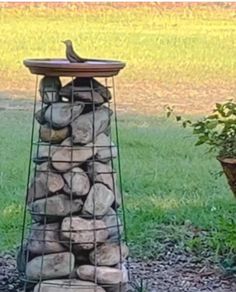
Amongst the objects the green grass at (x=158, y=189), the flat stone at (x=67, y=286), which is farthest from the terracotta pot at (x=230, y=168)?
the flat stone at (x=67, y=286)

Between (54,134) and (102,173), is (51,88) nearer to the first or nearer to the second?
(54,134)

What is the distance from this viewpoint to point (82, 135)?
9.72 ft

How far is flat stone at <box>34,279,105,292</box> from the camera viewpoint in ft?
9.73

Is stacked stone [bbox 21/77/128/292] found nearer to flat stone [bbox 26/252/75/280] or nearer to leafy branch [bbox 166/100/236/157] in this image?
flat stone [bbox 26/252/75/280]

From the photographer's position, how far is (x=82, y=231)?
9.73 ft

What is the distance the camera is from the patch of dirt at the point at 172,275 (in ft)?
10.9

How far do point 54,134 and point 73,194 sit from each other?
8.3 inches

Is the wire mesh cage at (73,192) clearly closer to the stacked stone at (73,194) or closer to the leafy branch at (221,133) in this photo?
the stacked stone at (73,194)

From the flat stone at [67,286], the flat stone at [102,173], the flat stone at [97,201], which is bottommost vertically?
the flat stone at [67,286]

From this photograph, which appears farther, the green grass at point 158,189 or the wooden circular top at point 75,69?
the green grass at point 158,189

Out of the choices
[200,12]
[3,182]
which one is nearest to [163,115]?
[3,182]

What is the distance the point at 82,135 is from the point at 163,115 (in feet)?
11.6

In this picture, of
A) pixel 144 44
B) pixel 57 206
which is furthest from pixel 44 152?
pixel 144 44

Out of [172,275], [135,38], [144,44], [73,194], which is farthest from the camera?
[135,38]
